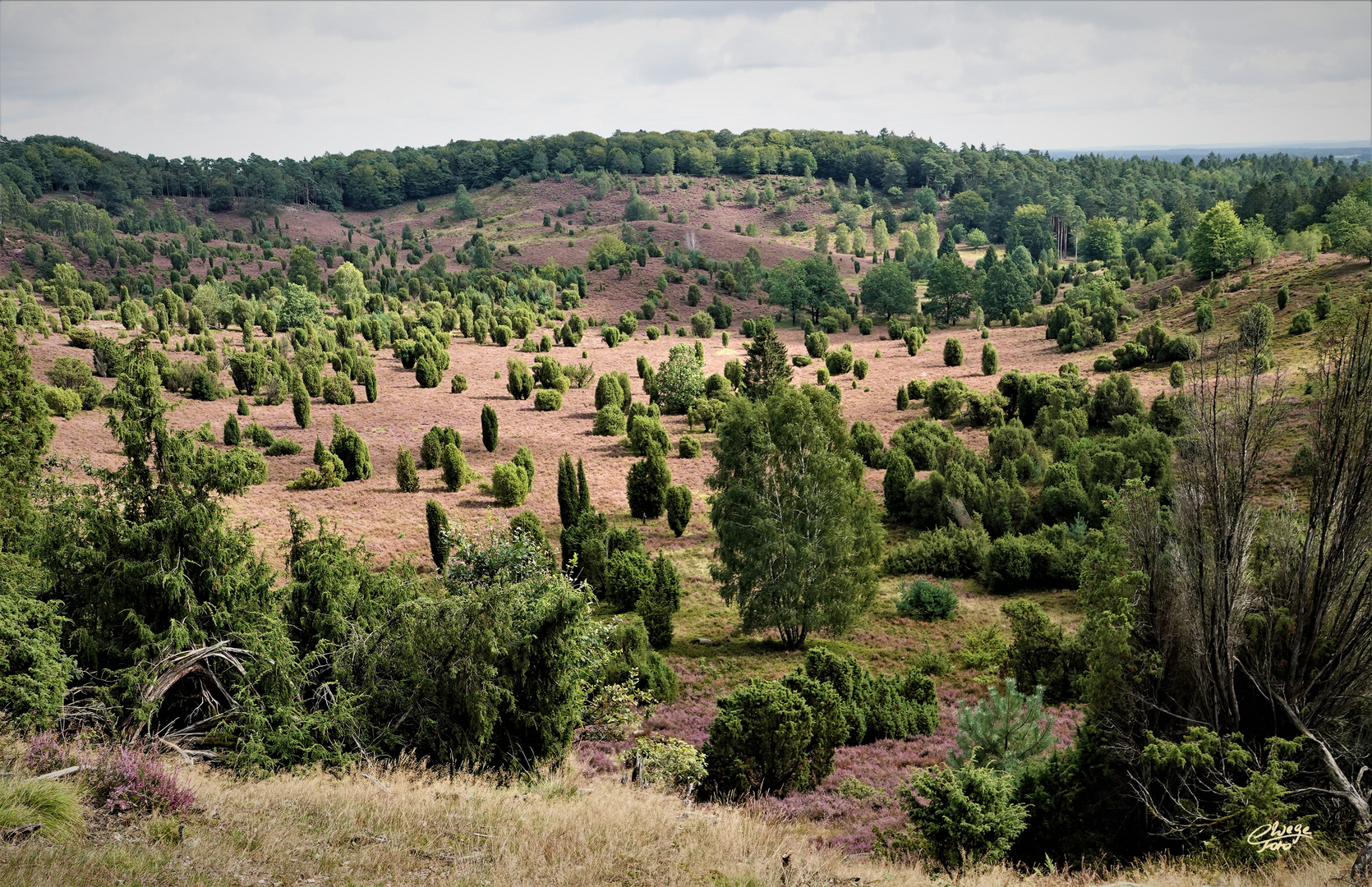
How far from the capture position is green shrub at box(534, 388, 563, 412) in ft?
144

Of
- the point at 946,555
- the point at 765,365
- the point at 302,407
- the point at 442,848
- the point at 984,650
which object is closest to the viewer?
the point at 442,848

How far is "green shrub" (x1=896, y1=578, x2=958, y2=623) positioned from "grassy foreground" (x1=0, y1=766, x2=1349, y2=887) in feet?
46.8

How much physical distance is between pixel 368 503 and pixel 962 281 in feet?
184

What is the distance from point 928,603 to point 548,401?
2498 centimetres

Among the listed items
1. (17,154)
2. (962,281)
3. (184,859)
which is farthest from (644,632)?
(17,154)

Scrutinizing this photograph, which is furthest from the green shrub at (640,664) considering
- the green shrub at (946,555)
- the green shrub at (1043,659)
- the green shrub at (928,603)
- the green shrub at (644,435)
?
the green shrub at (644,435)

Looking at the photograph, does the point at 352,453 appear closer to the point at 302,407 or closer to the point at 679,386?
the point at 302,407

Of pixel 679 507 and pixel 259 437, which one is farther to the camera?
pixel 259 437

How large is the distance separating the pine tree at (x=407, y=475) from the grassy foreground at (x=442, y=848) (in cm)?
2142

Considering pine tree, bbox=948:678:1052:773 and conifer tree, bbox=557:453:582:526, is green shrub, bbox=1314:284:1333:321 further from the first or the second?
pine tree, bbox=948:678:1052:773

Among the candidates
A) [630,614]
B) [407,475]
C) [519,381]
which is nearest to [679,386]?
[519,381]

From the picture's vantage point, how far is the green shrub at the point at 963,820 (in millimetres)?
10117

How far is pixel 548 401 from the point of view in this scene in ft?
144

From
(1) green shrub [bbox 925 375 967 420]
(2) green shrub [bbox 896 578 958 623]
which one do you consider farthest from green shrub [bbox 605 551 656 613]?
(1) green shrub [bbox 925 375 967 420]
